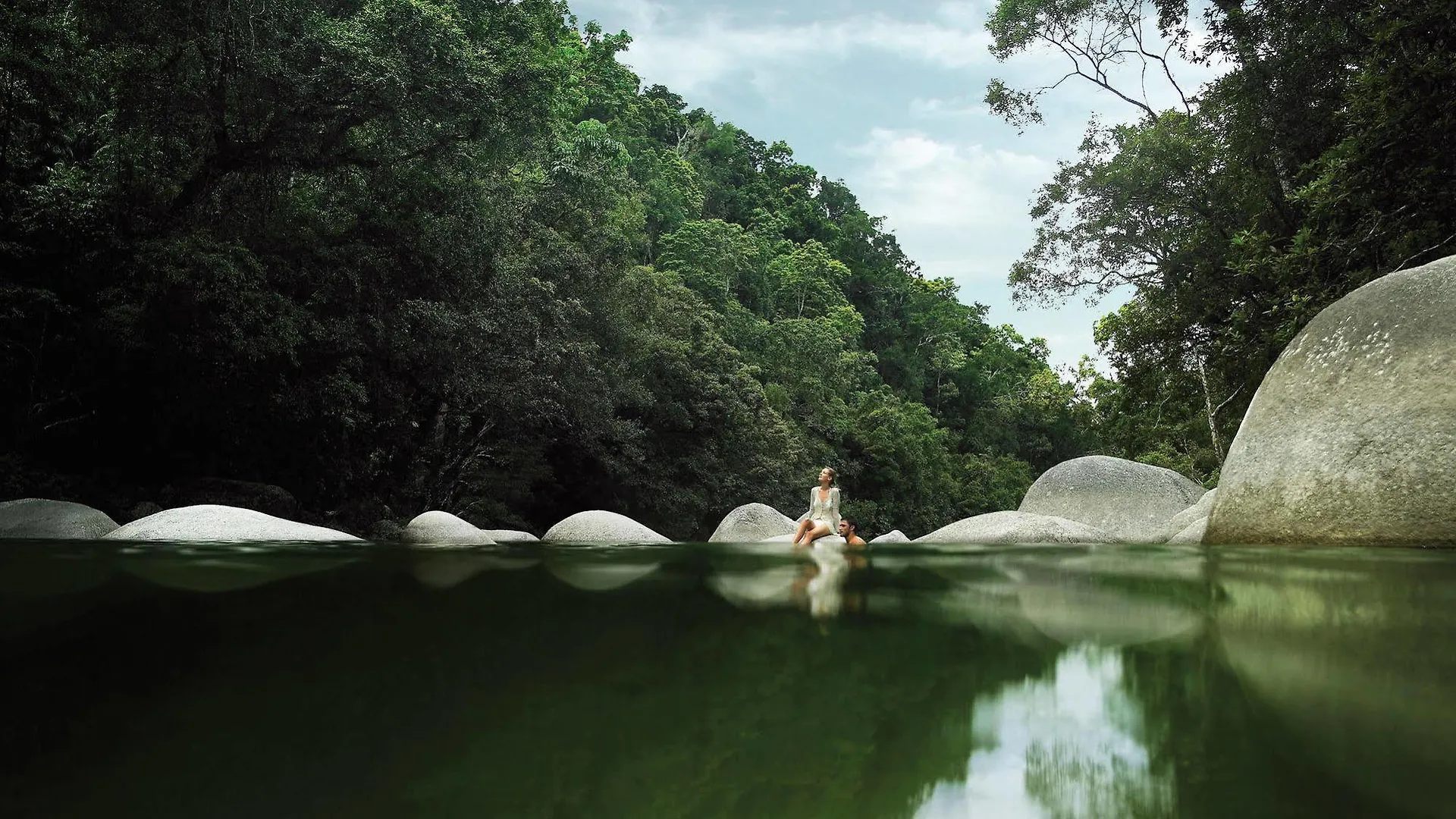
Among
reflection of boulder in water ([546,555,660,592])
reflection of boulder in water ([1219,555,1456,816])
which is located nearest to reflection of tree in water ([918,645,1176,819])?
reflection of boulder in water ([1219,555,1456,816])

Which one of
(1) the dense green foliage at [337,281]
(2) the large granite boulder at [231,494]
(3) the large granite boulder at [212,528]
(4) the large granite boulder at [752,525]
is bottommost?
(4) the large granite boulder at [752,525]

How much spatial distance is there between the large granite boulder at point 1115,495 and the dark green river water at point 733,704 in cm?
1182

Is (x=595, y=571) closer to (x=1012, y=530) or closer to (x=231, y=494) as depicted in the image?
(x=1012, y=530)

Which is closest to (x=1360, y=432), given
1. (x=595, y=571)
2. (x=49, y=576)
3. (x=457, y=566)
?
(x=595, y=571)

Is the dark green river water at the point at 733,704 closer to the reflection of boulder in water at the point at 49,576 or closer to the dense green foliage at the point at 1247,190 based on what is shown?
the reflection of boulder in water at the point at 49,576

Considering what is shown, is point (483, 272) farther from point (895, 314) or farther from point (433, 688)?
point (895, 314)

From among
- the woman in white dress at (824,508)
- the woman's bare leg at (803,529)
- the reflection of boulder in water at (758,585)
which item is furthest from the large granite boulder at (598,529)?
the reflection of boulder in water at (758,585)

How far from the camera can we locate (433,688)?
999mm

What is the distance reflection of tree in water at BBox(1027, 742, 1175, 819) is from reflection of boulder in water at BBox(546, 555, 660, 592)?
4.17 feet

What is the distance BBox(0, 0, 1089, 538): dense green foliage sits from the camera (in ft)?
40.7

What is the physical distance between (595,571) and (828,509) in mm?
6431

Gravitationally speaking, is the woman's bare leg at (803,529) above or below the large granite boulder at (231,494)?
below

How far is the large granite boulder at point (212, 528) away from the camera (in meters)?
5.19

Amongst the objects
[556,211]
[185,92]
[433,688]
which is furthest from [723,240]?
[433,688]
